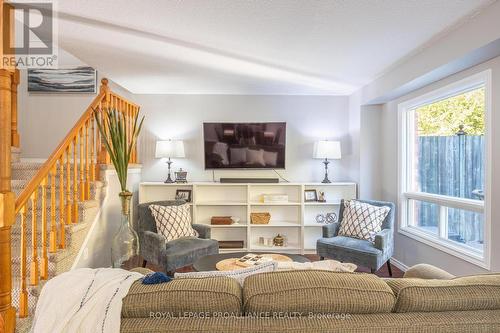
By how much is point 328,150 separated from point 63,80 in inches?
163

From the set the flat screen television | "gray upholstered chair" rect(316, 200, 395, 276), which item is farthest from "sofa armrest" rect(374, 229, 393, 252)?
the flat screen television

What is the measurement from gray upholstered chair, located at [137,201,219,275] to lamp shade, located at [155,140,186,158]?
3.13 feet

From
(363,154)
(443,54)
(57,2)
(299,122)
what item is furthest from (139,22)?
(363,154)

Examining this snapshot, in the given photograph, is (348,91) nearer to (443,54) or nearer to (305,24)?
(443,54)

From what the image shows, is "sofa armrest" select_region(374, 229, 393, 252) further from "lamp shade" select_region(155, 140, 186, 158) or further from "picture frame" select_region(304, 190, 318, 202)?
"lamp shade" select_region(155, 140, 186, 158)

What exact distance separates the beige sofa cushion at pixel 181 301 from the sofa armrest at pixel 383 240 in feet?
8.67

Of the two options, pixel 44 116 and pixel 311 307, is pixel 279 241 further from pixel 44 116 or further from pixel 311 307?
pixel 44 116

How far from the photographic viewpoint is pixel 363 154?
4.57 m

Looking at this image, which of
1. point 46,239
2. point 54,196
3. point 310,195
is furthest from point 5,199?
point 310,195

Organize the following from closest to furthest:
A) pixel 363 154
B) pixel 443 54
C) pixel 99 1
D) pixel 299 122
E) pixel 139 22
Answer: pixel 99 1 < pixel 139 22 < pixel 443 54 < pixel 363 154 < pixel 299 122

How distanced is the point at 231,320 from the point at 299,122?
4.13 metres

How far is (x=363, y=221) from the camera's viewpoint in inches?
148

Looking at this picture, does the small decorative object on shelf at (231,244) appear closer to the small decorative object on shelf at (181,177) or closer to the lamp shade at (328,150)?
the small decorative object on shelf at (181,177)

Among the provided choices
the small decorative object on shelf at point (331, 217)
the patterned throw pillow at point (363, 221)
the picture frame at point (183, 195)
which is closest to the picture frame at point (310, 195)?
the small decorative object on shelf at point (331, 217)
